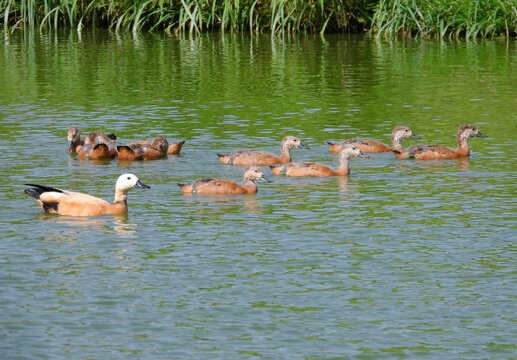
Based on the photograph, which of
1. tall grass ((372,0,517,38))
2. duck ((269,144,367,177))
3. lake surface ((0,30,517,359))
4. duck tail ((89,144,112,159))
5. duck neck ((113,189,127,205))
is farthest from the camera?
tall grass ((372,0,517,38))

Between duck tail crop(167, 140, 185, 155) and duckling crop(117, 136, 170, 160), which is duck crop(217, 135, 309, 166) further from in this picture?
duckling crop(117, 136, 170, 160)

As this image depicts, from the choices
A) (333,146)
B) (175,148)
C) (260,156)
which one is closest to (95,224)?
(260,156)

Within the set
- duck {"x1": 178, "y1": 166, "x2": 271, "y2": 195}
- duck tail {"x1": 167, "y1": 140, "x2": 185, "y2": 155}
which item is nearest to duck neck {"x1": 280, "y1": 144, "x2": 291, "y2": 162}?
duck tail {"x1": 167, "y1": 140, "x2": 185, "y2": 155}

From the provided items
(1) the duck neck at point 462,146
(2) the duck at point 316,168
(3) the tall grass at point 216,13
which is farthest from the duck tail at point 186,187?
(3) the tall grass at point 216,13

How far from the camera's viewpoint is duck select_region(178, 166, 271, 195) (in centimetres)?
1522

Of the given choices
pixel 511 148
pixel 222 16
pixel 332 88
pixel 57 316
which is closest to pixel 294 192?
pixel 511 148

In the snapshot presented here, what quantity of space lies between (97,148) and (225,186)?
350 centimetres

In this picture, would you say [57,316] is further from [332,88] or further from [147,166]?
[332,88]

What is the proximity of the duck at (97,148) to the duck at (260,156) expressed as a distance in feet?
6.11

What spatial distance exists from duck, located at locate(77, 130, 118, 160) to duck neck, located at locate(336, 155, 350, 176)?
389cm

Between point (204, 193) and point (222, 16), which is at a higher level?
point (222, 16)

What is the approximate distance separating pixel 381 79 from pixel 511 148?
962 cm

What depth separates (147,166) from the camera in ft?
57.8

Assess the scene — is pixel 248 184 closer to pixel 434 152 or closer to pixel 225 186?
pixel 225 186
